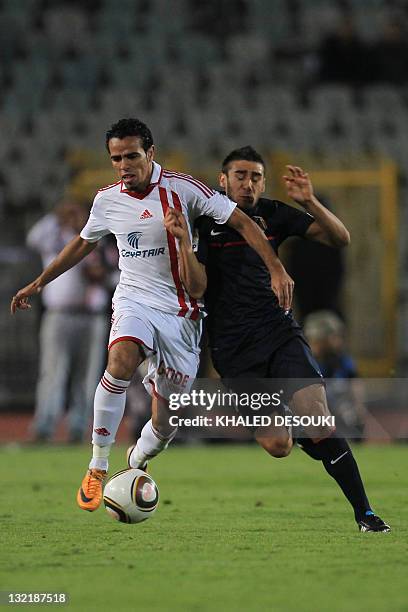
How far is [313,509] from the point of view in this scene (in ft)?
23.0

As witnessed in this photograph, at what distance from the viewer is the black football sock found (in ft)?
19.4

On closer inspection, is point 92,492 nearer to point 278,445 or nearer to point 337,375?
point 278,445

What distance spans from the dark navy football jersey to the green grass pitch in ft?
3.06

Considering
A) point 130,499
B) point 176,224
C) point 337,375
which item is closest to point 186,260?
point 176,224

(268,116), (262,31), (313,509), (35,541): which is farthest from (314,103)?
(35,541)

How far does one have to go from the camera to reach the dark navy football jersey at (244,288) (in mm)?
6246

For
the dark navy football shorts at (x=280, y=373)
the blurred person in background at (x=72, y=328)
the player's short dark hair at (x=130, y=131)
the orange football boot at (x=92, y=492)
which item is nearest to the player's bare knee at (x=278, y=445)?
the dark navy football shorts at (x=280, y=373)

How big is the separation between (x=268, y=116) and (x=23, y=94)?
3.31m

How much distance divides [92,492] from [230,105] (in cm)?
1080

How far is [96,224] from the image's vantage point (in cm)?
631

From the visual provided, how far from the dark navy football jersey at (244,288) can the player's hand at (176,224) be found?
52 centimetres

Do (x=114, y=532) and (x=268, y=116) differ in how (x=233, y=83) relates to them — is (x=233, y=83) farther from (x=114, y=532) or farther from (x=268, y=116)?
(x=114, y=532)

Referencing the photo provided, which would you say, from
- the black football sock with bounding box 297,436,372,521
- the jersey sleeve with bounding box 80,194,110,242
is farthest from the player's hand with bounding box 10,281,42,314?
the black football sock with bounding box 297,436,372,521

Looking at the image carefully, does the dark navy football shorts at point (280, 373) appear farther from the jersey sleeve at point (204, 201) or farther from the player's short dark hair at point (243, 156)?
the player's short dark hair at point (243, 156)
